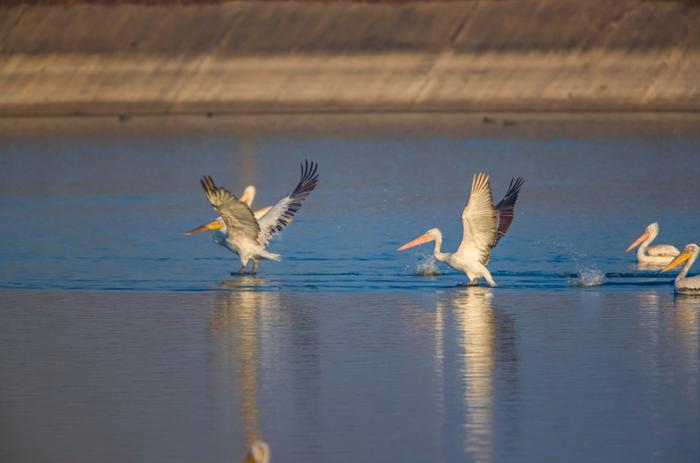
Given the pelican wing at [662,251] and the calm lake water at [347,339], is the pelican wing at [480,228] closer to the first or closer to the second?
the calm lake water at [347,339]

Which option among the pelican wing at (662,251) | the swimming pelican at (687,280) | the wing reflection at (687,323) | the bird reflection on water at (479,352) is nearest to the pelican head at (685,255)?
the swimming pelican at (687,280)

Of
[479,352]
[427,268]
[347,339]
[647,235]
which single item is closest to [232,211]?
[427,268]

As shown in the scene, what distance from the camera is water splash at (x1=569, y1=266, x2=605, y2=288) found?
16.1m

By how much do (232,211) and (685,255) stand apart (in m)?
4.78

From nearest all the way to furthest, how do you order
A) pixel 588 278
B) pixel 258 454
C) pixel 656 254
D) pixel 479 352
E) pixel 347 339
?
pixel 258 454
pixel 479 352
pixel 347 339
pixel 588 278
pixel 656 254

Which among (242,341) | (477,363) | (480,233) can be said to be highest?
(480,233)

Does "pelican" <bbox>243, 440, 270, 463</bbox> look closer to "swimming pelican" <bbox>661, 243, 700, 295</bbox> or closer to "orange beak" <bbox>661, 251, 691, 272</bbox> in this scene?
"swimming pelican" <bbox>661, 243, 700, 295</bbox>

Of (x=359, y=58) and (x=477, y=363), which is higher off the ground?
(x=359, y=58)

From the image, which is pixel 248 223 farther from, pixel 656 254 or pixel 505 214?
pixel 656 254

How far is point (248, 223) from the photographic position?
17297 millimetres

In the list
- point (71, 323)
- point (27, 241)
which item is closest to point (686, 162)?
point (27, 241)

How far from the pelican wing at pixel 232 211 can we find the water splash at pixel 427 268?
183 centimetres

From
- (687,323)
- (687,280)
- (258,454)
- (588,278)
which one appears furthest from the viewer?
(588,278)

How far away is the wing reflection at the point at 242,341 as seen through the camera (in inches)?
415
